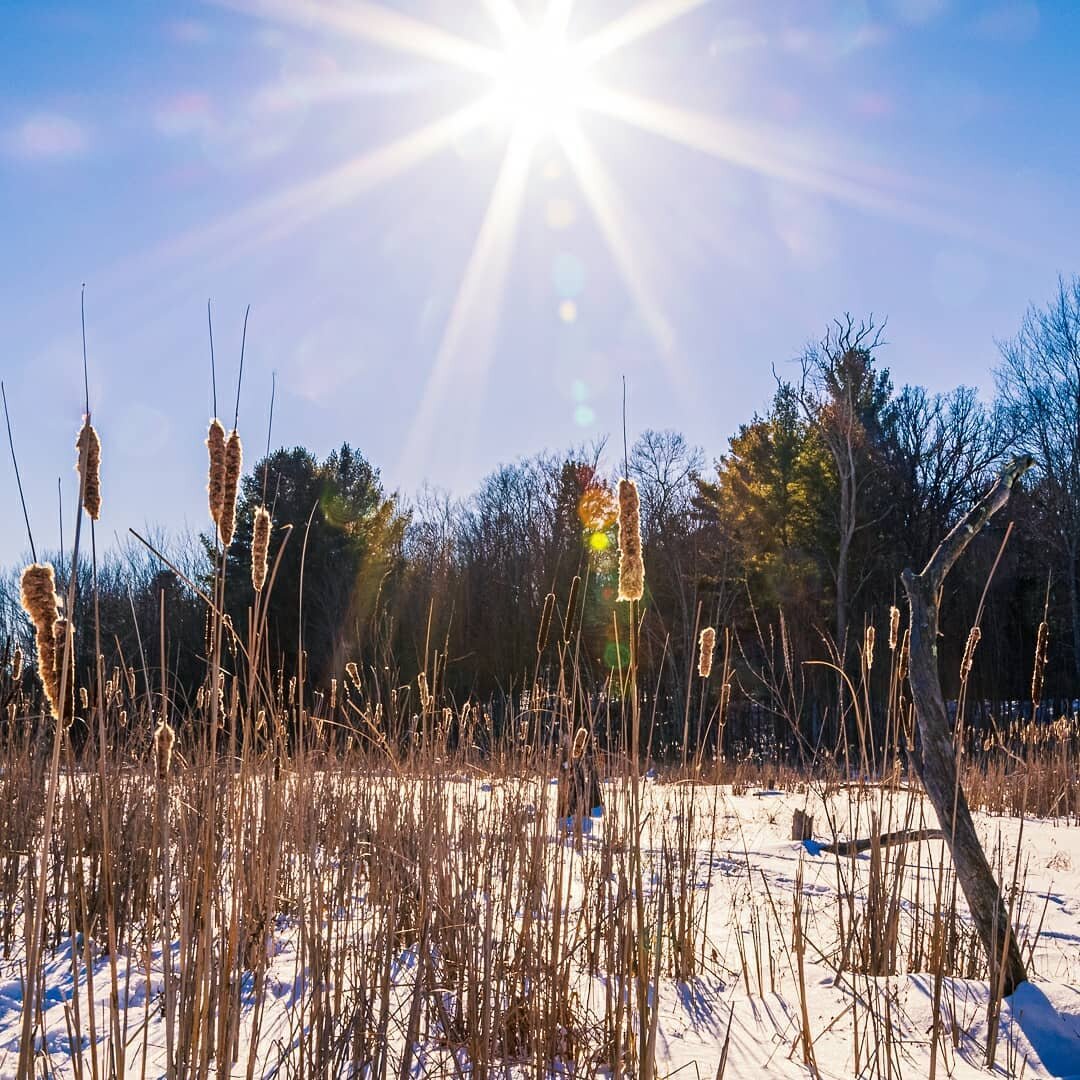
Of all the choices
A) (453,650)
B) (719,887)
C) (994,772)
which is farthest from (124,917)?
(453,650)

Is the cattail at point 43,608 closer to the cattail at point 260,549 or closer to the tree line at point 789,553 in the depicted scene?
the cattail at point 260,549

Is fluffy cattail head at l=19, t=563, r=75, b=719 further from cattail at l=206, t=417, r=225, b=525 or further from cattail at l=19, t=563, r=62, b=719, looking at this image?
cattail at l=206, t=417, r=225, b=525

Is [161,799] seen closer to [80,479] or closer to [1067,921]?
[80,479]

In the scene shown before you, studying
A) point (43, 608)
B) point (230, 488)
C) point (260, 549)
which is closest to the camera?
point (43, 608)

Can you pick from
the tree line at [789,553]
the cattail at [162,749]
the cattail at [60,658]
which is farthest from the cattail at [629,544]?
the tree line at [789,553]

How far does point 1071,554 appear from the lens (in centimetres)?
1778

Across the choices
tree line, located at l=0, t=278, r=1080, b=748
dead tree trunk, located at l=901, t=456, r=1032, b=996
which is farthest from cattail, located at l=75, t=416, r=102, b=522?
tree line, located at l=0, t=278, r=1080, b=748

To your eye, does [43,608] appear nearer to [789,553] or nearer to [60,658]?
[60,658]

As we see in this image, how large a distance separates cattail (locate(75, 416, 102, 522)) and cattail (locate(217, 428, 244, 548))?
0.17 meters

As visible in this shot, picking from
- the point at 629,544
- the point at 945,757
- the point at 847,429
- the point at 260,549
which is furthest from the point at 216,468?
the point at 847,429

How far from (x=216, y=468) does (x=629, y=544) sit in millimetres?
657

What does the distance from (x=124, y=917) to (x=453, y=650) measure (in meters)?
18.3

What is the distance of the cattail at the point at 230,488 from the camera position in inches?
49.0

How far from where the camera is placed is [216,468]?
4.18ft
